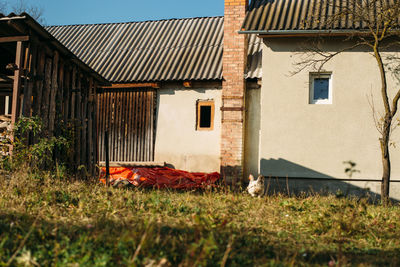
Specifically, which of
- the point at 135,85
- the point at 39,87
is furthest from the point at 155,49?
the point at 39,87

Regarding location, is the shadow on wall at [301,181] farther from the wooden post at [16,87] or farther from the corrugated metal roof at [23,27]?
the wooden post at [16,87]

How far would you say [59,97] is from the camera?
28.0ft

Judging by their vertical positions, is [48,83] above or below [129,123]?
above

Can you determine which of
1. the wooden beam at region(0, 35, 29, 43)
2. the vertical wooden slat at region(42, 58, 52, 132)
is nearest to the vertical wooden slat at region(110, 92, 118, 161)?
the vertical wooden slat at region(42, 58, 52, 132)

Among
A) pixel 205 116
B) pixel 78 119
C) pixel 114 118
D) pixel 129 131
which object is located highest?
pixel 205 116

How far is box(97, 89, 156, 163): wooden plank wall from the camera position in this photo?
42.8ft

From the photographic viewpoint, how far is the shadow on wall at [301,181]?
9.45 m

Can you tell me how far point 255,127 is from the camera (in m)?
11.9

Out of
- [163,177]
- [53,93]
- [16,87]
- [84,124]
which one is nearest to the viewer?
[16,87]

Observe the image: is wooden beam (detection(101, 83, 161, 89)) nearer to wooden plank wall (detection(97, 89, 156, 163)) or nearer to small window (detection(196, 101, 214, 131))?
wooden plank wall (detection(97, 89, 156, 163))

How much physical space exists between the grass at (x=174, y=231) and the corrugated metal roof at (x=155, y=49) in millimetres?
6647

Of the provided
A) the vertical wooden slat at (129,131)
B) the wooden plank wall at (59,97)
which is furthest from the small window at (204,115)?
the wooden plank wall at (59,97)

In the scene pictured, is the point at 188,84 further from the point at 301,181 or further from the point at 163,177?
the point at 301,181

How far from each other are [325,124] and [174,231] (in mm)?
6437
